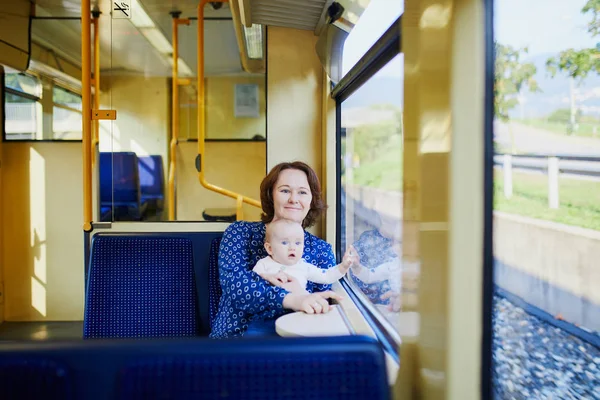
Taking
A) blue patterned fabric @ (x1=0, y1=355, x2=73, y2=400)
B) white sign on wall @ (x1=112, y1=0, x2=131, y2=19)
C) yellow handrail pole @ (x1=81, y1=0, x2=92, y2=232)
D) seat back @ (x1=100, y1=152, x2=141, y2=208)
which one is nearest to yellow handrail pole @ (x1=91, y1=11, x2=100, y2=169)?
yellow handrail pole @ (x1=81, y1=0, x2=92, y2=232)

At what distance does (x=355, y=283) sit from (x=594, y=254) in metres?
1.03

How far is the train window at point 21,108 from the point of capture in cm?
457

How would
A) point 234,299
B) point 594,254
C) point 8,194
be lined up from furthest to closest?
point 8,194
point 594,254
point 234,299

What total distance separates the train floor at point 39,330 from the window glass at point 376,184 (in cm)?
274

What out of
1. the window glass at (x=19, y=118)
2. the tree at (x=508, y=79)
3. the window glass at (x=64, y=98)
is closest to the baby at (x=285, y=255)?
the tree at (x=508, y=79)

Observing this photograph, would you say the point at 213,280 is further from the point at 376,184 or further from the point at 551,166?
the point at 551,166

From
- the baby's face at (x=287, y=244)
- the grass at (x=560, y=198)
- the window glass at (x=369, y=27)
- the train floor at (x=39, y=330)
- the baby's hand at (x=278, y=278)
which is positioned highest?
the window glass at (x=369, y=27)

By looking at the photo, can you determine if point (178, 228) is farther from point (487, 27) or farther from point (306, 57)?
point (487, 27)

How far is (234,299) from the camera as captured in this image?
6.21 feet

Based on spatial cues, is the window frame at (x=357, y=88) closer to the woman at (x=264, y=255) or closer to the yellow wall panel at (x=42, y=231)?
the woman at (x=264, y=255)

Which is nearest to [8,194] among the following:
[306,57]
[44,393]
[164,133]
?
[164,133]

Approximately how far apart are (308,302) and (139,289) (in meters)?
1.04

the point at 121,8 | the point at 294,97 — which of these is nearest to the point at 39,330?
the point at 121,8

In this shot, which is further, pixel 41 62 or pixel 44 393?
pixel 41 62
